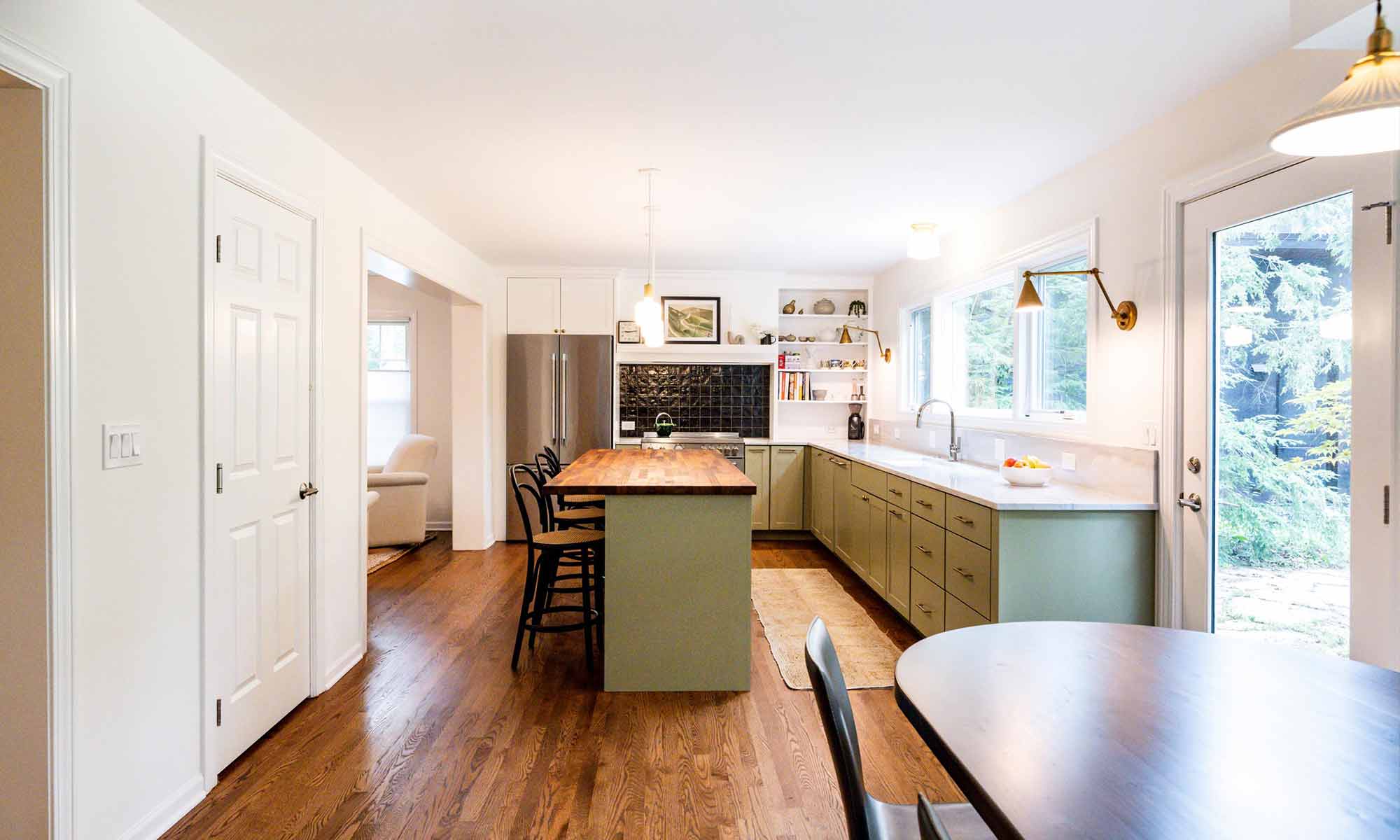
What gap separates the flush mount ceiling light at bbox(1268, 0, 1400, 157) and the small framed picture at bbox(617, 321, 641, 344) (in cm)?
542

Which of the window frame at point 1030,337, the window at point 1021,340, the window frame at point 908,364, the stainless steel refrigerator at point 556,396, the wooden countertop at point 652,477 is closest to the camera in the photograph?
the wooden countertop at point 652,477

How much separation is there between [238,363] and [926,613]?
330 centimetres

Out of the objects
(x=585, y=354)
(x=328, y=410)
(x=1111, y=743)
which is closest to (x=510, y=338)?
(x=585, y=354)

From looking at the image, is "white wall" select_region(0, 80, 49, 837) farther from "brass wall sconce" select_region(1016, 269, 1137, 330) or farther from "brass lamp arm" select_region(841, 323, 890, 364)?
"brass lamp arm" select_region(841, 323, 890, 364)

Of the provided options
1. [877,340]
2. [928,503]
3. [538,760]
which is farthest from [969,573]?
[877,340]

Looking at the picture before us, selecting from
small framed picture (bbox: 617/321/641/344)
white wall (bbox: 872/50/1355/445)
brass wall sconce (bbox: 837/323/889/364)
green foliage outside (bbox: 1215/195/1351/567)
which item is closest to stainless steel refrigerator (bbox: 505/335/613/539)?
small framed picture (bbox: 617/321/641/344)

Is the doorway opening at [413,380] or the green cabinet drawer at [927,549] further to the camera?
the doorway opening at [413,380]

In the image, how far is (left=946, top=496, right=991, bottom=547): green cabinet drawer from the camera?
298 cm

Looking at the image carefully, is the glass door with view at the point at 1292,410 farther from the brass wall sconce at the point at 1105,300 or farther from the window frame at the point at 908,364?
the window frame at the point at 908,364

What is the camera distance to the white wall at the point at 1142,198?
2.33m

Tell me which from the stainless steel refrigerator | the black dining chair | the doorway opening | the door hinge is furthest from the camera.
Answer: the doorway opening

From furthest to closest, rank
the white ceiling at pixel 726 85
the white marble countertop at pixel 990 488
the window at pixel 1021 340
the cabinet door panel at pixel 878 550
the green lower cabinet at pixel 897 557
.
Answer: the cabinet door panel at pixel 878 550
the green lower cabinet at pixel 897 557
the window at pixel 1021 340
the white marble countertop at pixel 990 488
the white ceiling at pixel 726 85

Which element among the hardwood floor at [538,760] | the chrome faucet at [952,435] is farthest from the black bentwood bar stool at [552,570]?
the chrome faucet at [952,435]

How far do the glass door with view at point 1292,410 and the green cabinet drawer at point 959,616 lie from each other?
781 millimetres
